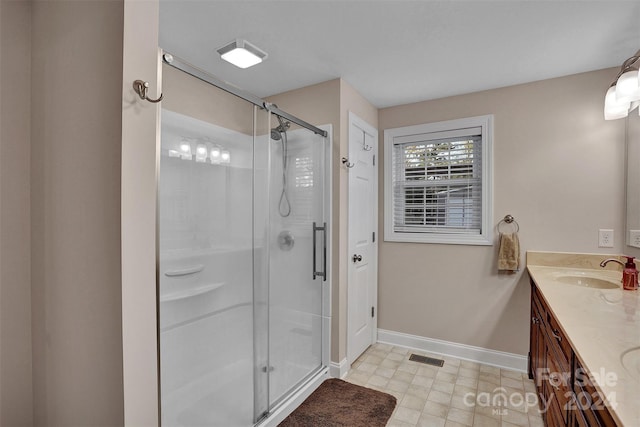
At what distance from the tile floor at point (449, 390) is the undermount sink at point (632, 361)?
1.37 m

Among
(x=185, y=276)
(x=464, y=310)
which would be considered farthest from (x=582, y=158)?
(x=185, y=276)

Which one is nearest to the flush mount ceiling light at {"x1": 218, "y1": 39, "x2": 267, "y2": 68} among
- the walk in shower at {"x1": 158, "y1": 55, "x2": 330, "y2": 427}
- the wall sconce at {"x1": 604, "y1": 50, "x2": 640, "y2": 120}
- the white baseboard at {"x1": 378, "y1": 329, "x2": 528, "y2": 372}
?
the walk in shower at {"x1": 158, "y1": 55, "x2": 330, "y2": 427}

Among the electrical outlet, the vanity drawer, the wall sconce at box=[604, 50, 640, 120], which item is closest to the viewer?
the vanity drawer

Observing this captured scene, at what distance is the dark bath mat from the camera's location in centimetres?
201

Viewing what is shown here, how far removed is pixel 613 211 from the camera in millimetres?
2342

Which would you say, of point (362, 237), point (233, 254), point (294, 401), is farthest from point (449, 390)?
point (233, 254)

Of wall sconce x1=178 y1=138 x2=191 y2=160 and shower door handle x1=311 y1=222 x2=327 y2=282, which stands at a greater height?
wall sconce x1=178 y1=138 x2=191 y2=160

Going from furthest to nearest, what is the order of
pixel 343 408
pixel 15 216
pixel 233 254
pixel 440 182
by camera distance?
1. pixel 440 182
2. pixel 343 408
3. pixel 233 254
4. pixel 15 216

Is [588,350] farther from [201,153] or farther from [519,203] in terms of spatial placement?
[519,203]

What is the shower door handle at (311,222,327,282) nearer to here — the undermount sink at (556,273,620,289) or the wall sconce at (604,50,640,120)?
the undermount sink at (556,273,620,289)

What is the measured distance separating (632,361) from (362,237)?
83.1 inches

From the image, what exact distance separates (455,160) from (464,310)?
139 cm

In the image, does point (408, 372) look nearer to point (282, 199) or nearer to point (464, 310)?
point (464, 310)

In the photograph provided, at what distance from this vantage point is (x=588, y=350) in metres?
0.98
